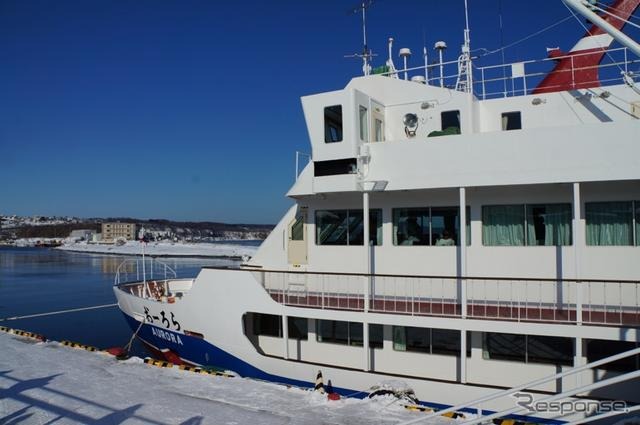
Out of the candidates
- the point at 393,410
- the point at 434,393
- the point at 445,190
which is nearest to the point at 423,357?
the point at 434,393

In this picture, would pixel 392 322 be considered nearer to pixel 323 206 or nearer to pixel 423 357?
pixel 423 357

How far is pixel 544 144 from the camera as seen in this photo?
28.2 ft

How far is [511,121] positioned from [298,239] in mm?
5870

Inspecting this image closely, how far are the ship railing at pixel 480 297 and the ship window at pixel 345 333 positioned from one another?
1.87 feet

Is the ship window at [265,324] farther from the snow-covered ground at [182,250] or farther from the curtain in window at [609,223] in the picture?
the snow-covered ground at [182,250]

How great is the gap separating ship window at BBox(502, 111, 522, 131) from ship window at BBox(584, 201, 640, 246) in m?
2.62

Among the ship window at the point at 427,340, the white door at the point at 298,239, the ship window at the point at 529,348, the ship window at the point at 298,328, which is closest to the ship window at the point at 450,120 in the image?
the white door at the point at 298,239

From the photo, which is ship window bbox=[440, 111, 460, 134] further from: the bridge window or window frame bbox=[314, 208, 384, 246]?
the bridge window

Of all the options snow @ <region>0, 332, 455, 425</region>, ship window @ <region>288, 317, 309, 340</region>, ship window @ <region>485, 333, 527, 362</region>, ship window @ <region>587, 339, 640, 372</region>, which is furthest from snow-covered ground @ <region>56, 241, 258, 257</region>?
ship window @ <region>587, 339, 640, 372</region>

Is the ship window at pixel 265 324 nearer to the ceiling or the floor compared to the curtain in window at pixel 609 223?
nearer to the floor

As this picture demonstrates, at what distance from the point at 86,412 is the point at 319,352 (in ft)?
15.9

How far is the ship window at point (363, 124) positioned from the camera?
411 inches

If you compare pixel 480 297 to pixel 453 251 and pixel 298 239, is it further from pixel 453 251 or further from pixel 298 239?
pixel 298 239

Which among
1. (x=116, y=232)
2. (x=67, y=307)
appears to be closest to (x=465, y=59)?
(x=67, y=307)
